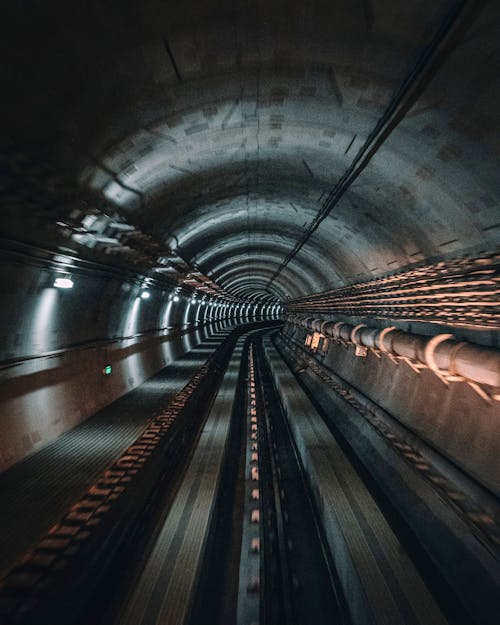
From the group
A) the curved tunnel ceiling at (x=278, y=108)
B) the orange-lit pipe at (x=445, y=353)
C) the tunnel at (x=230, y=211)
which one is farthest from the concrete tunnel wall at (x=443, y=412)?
the curved tunnel ceiling at (x=278, y=108)

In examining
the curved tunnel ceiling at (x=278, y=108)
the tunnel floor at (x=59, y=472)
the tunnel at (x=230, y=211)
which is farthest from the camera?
the tunnel floor at (x=59, y=472)

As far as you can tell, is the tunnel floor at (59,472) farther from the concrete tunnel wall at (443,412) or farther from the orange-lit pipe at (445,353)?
the concrete tunnel wall at (443,412)

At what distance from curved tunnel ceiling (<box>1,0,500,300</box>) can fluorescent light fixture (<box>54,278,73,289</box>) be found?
178 cm

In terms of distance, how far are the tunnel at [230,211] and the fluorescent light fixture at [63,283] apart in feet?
0.21

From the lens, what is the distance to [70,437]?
8281 mm

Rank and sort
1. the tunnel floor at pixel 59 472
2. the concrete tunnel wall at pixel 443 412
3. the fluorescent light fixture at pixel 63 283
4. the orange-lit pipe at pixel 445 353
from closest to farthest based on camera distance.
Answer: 1. the orange-lit pipe at pixel 445 353
2. the tunnel floor at pixel 59 472
3. the concrete tunnel wall at pixel 443 412
4. the fluorescent light fixture at pixel 63 283

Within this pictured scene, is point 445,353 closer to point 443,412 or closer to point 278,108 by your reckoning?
point 443,412

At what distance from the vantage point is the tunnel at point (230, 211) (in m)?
3.66

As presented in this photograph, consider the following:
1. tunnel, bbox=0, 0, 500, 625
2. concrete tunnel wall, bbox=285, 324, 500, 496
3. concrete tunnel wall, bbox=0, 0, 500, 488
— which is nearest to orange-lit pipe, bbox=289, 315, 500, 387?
tunnel, bbox=0, 0, 500, 625

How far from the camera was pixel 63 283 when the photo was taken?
25.2 feet

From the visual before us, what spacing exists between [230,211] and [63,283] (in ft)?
16.1

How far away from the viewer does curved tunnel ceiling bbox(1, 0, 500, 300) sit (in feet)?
11.2

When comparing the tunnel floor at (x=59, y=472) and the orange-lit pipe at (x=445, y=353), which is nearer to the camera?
the orange-lit pipe at (x=445, y=353)

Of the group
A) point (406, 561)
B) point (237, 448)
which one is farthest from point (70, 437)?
point (406, 561)
